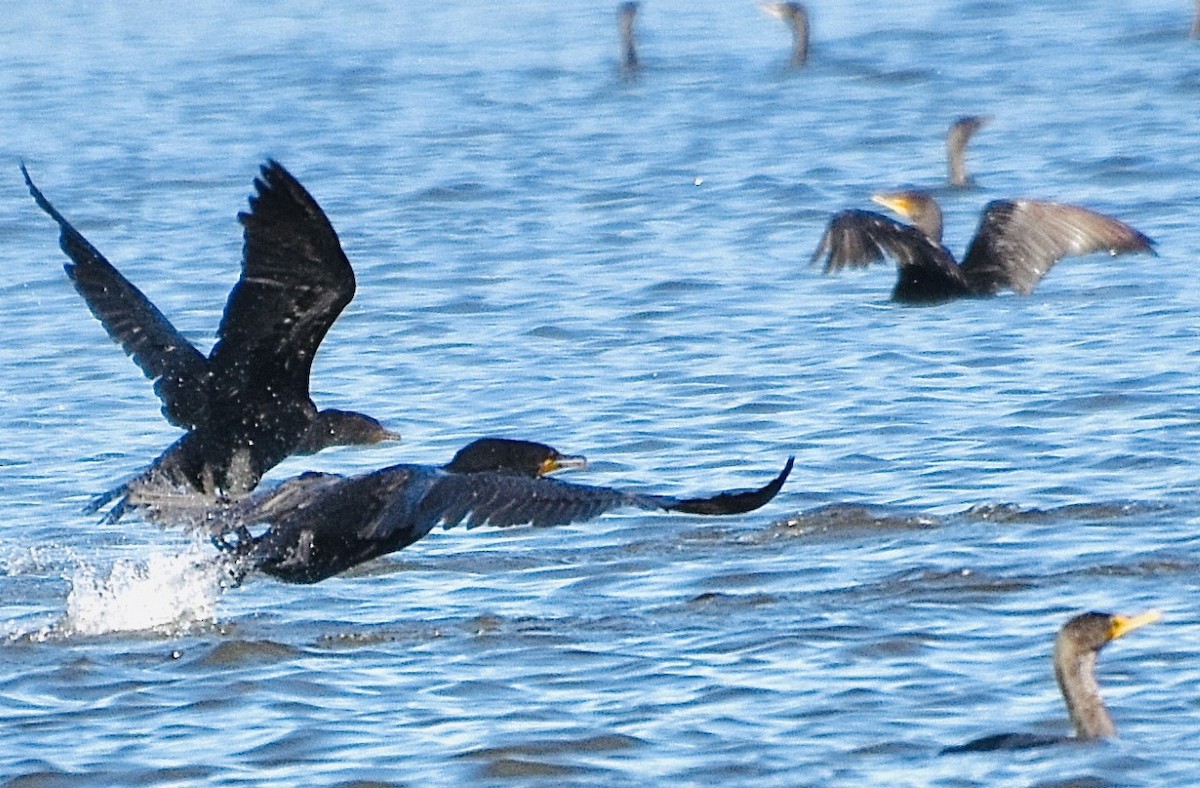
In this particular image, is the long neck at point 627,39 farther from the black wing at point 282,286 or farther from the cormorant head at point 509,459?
the cormorant head at point 509,459

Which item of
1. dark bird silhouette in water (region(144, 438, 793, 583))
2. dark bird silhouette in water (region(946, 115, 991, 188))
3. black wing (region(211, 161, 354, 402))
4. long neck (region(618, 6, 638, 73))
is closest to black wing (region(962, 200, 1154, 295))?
dark bird silhouette in water (region(946, 115, 991, 188))

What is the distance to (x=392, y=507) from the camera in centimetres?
700

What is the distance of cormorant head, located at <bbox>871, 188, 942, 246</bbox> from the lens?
13844mm

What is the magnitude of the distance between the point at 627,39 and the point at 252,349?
1380 cm

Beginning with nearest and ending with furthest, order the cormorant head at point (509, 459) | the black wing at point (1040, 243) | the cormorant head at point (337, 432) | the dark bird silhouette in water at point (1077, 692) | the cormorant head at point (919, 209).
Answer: the dark bird silhouette in water at point (1077, 692)
the cormorant head at point (509, 459)
the cormorant head at point (337, 432)
the black wing at point (1040, 243)
the cormorant head at point (919, 209)

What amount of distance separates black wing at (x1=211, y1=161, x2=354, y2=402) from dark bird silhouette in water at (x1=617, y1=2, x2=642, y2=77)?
1374 centimetres

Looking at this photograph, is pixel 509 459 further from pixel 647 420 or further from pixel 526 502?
pixel 647 420

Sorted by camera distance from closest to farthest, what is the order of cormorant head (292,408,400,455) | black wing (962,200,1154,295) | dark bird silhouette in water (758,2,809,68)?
cormorant head (292,408,400,455) → black wing (962,200,1154,295) → dark bird silhouette in water (758,2,809,68)

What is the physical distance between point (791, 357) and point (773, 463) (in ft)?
6.59

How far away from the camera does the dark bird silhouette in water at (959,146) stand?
1602 centimetres

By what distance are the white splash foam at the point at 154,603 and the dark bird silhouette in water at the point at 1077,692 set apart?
2.58m

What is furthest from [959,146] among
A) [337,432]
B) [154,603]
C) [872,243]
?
[154,603]

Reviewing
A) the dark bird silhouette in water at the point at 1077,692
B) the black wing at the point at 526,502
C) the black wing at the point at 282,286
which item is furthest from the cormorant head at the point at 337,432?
the dark bird silhouette in water at the point at 1077,692

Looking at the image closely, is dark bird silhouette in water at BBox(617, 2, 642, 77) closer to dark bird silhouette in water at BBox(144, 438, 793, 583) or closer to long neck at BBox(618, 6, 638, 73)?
long neck at BBox(618, 6, 638, 73)
